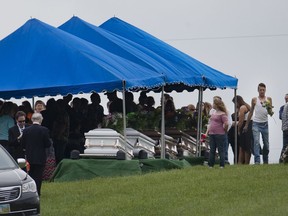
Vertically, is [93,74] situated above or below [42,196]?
above

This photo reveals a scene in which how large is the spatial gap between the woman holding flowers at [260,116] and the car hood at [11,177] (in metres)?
9.82

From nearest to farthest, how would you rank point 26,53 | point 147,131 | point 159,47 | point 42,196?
point 42,196 → point 26,53 → point 147,131 → point 159,47

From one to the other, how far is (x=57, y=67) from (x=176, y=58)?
5.90 m

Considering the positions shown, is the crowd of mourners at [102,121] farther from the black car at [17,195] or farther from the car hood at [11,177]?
the black car at [17,195]

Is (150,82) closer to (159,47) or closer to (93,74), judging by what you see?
(93,74)

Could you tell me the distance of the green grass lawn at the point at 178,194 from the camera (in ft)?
54.7

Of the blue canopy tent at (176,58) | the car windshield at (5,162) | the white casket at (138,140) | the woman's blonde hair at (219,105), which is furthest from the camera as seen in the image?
the blue canopy tent at (176,58)

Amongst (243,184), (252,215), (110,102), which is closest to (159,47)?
(110,102)

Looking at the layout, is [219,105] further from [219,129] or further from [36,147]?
[36,147]

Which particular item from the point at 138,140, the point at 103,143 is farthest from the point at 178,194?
the point at 138,140

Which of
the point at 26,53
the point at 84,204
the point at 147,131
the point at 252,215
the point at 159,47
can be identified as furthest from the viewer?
the point at 159,47

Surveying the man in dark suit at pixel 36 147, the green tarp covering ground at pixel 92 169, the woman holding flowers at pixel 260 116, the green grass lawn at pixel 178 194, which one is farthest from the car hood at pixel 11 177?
the woman holding flowers at pixel 260 116

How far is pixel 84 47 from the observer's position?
82.3ft

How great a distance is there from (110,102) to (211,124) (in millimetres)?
4067
